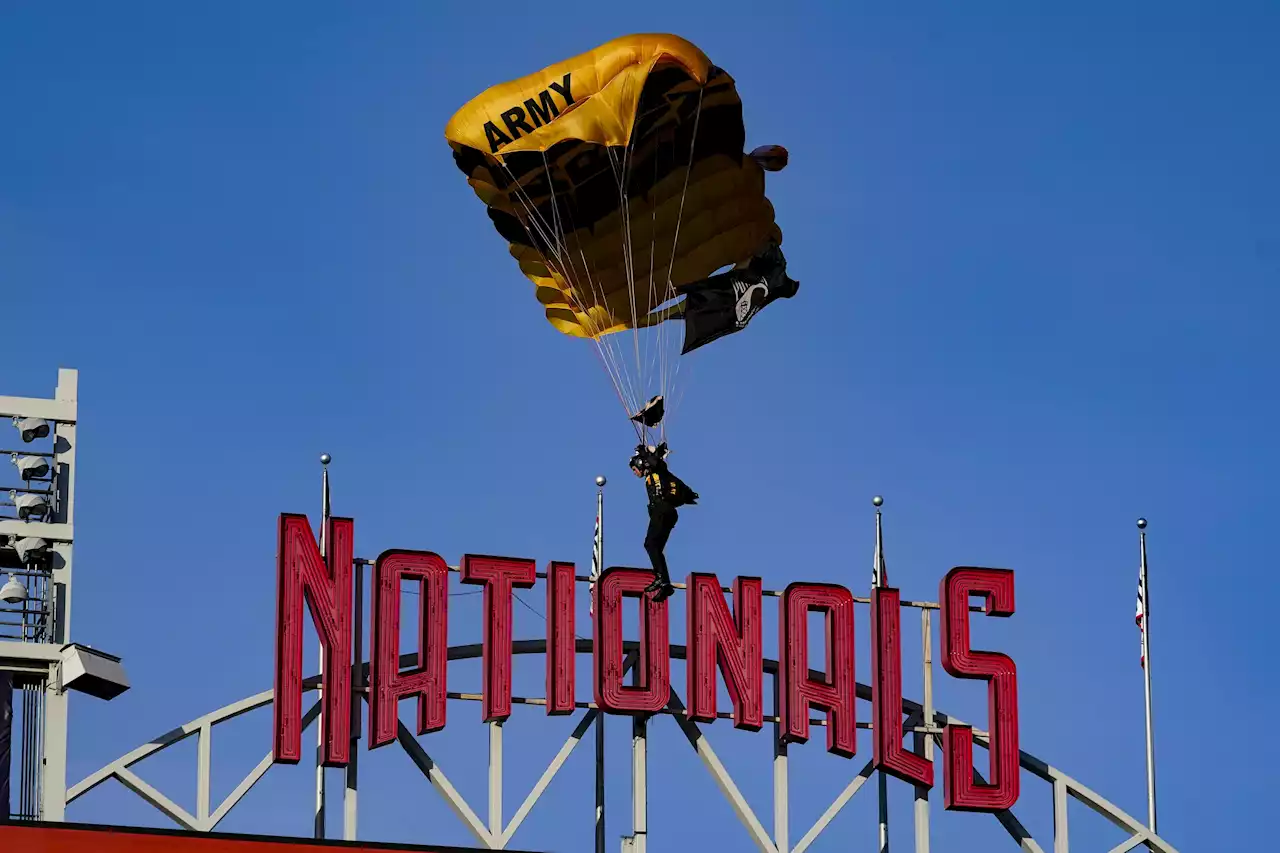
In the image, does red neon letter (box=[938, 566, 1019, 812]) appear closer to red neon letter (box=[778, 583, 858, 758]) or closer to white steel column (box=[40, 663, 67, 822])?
red neon letter (box=[778, 583, 858, 758])

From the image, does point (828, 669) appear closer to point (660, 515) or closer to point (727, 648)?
point (727, 648)

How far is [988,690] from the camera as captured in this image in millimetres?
62219

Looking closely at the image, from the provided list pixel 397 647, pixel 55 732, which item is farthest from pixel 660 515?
pixel 55 732

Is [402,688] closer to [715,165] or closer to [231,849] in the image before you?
[231,849]

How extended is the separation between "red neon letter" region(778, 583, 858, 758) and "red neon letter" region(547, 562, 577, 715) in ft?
12.9

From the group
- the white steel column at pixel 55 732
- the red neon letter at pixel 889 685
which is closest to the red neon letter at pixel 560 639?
the red neon letter at pixel 889 685

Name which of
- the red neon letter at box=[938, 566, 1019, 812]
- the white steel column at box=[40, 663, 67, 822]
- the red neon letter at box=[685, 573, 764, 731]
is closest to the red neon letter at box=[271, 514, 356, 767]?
the white steel column at box=[40, 663, 67, 822]

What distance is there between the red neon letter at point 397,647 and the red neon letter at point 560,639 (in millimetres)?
1828

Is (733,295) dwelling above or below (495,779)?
above

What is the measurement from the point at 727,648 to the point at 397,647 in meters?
6.05

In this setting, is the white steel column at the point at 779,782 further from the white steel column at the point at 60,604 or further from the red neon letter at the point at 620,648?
the white steel column at the point at 60,604

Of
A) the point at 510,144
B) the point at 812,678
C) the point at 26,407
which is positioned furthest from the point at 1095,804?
the point at 26,407

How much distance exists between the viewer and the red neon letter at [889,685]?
61.7 metres

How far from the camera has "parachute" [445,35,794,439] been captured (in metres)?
58.1
